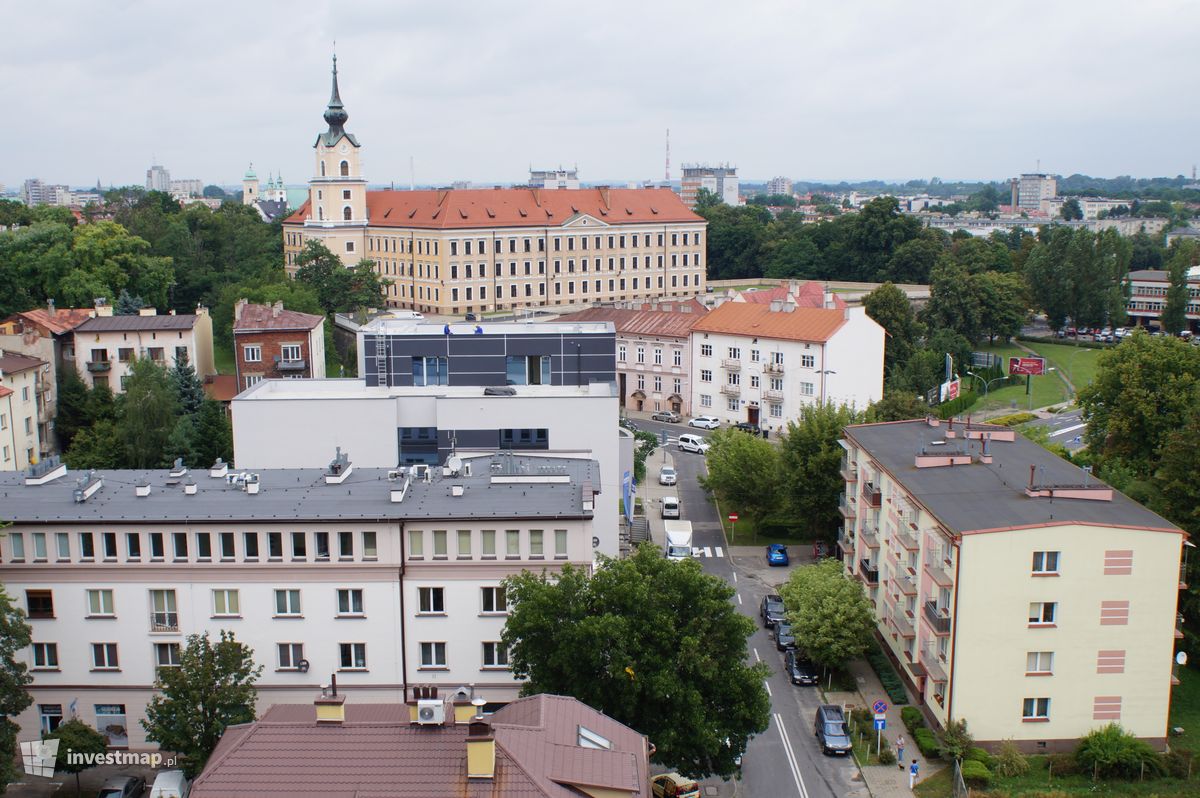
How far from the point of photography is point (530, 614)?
94.6ft

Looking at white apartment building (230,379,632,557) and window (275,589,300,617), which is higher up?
white apartment building (230,379,632,557)

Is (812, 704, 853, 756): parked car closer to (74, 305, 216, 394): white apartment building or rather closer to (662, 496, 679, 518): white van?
(662, 496, 679, 518): white van

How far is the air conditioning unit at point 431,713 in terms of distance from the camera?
72.2ft

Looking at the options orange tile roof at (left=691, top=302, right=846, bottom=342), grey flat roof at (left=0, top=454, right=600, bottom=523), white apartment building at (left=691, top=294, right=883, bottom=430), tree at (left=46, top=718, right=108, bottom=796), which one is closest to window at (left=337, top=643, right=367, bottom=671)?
grey flat roof at (left=0, top=454, right=600, bottom=523)

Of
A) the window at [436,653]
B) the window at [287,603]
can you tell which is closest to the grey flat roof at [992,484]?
the window at [436,653]

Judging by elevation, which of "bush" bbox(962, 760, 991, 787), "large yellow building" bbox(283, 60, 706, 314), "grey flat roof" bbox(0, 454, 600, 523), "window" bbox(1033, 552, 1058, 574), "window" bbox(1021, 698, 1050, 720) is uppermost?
"large yellow building" bbox(283, 60, 706, 314)

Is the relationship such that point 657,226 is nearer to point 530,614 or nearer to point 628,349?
point 628,349

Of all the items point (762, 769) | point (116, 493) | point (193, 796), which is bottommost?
point (762, 769)

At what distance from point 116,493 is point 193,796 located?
1461 centimetres

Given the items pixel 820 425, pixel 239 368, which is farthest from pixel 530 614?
pixel 239 368

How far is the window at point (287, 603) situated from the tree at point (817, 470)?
979 inches

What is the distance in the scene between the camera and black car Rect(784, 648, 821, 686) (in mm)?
38750

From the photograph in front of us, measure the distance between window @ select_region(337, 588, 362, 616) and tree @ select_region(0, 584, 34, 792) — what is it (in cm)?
761

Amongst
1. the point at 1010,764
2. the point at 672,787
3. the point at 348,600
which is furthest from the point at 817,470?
the point at 348,600
